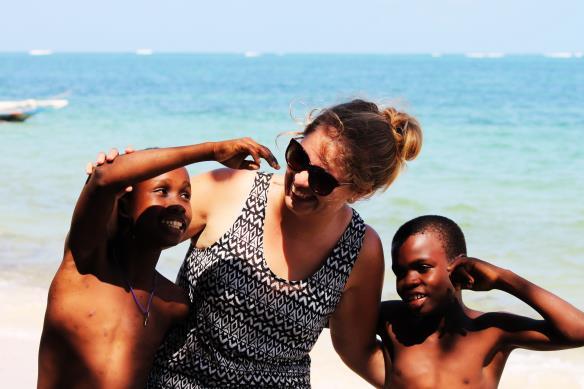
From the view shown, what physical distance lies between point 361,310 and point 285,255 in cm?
35

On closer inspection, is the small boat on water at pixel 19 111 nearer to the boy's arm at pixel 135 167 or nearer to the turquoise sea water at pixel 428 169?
the turquoise sea water at pixel 428 169

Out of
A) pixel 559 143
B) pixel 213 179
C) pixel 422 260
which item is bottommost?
pixel 559 143

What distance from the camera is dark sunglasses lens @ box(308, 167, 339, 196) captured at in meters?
2.82

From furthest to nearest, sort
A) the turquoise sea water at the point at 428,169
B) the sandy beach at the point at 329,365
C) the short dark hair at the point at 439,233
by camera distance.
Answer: the turquoise sea water at the point at 428,169 → the sandy beach at the point at 329,365 → the short dark hair at the point at 439,233

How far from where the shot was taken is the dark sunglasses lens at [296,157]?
→ 2.84m

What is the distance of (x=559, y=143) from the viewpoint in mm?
17344

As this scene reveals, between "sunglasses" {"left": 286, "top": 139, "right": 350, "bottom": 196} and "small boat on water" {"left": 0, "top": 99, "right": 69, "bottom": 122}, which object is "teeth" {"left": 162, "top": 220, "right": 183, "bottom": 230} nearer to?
"sunglasses" {"left": 286, "top": 139, "right": 350, "bottom": 196}

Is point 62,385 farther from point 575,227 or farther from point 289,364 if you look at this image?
point 575,227

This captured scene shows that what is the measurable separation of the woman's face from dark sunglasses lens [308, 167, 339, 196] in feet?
0.04

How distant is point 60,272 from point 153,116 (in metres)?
23.1

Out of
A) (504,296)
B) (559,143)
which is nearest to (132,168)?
(504,296)

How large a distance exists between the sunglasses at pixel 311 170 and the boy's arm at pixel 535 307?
62cm

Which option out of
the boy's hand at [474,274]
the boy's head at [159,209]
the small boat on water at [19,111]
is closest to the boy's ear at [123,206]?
the boy's head at [159,209]

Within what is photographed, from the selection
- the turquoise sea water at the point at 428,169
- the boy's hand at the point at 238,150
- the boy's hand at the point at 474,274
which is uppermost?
the boy's hand at the point at 238,150
